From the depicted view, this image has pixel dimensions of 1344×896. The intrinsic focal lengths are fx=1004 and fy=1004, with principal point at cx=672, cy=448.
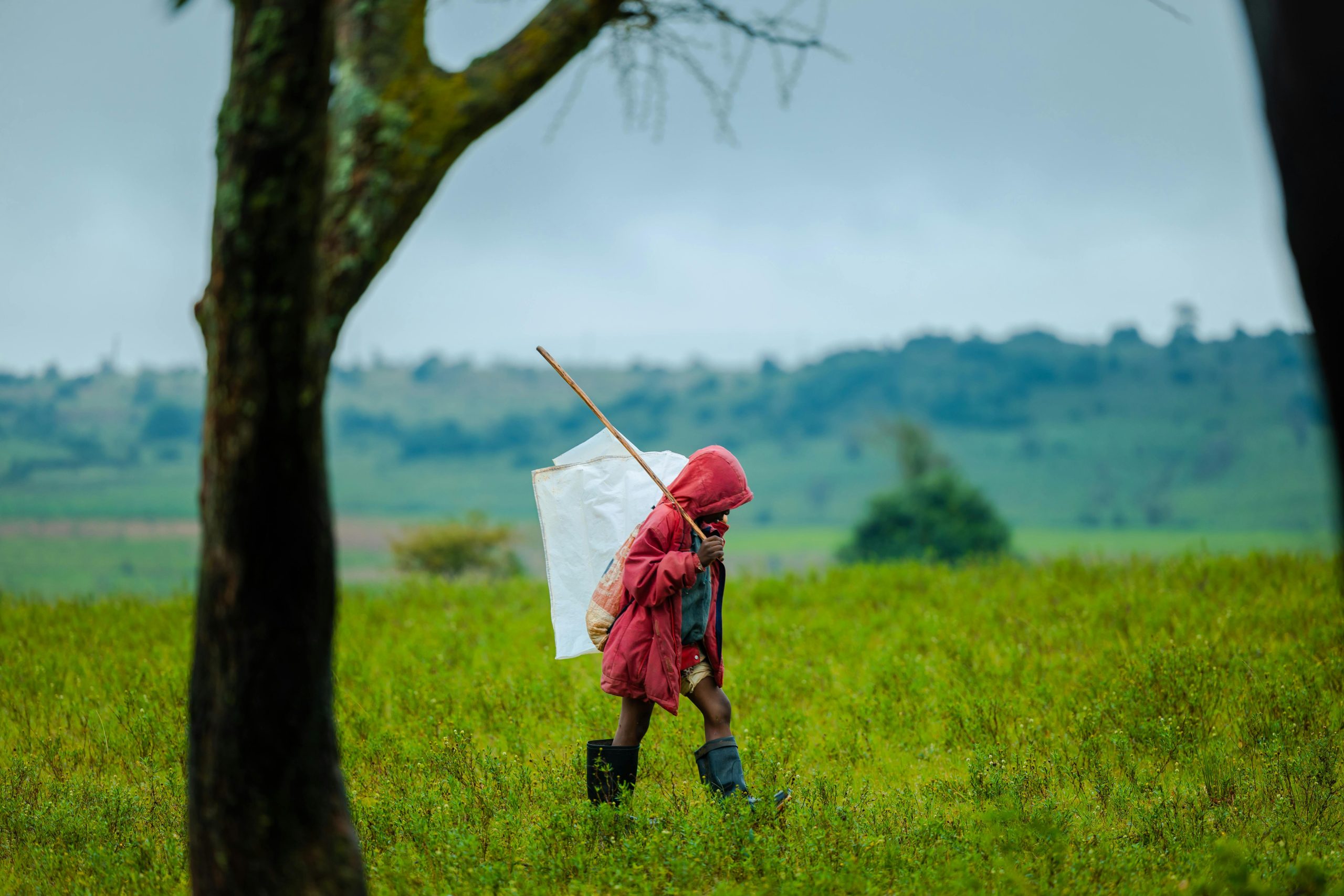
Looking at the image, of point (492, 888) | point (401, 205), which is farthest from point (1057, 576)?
point (401, 205)

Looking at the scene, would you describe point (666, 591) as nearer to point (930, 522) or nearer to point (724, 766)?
point (724, 766)

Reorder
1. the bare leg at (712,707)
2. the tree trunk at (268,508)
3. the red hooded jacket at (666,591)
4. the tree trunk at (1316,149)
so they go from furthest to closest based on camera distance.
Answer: the bare leg at (712,707) → the red hooded jacket at (666,591) → the tree trunk at (268,508) → the tree trunk at (1316,149)

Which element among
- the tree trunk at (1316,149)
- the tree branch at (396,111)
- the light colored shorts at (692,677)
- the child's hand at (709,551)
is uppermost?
the tree branch at (396,111)

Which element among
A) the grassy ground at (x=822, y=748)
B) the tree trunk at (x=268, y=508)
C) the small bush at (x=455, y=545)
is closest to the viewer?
the tree trunk at (x=268, y=508)

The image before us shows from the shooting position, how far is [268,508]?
135 inches

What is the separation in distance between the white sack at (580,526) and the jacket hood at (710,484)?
47 centimetres

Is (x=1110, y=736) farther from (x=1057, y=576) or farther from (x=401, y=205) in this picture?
(x=1057, y=576)

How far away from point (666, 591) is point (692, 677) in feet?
1.69

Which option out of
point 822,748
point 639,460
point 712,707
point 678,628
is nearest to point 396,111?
point 639,460

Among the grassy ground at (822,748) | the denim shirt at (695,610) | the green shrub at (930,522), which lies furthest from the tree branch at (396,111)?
the green shrub at (930,522)

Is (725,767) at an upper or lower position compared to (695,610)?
lower

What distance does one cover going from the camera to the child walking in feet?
16.5

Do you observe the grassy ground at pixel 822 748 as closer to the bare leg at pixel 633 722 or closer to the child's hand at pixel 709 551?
the bare leg at pixel 633 722

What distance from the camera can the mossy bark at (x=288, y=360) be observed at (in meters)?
3.31
